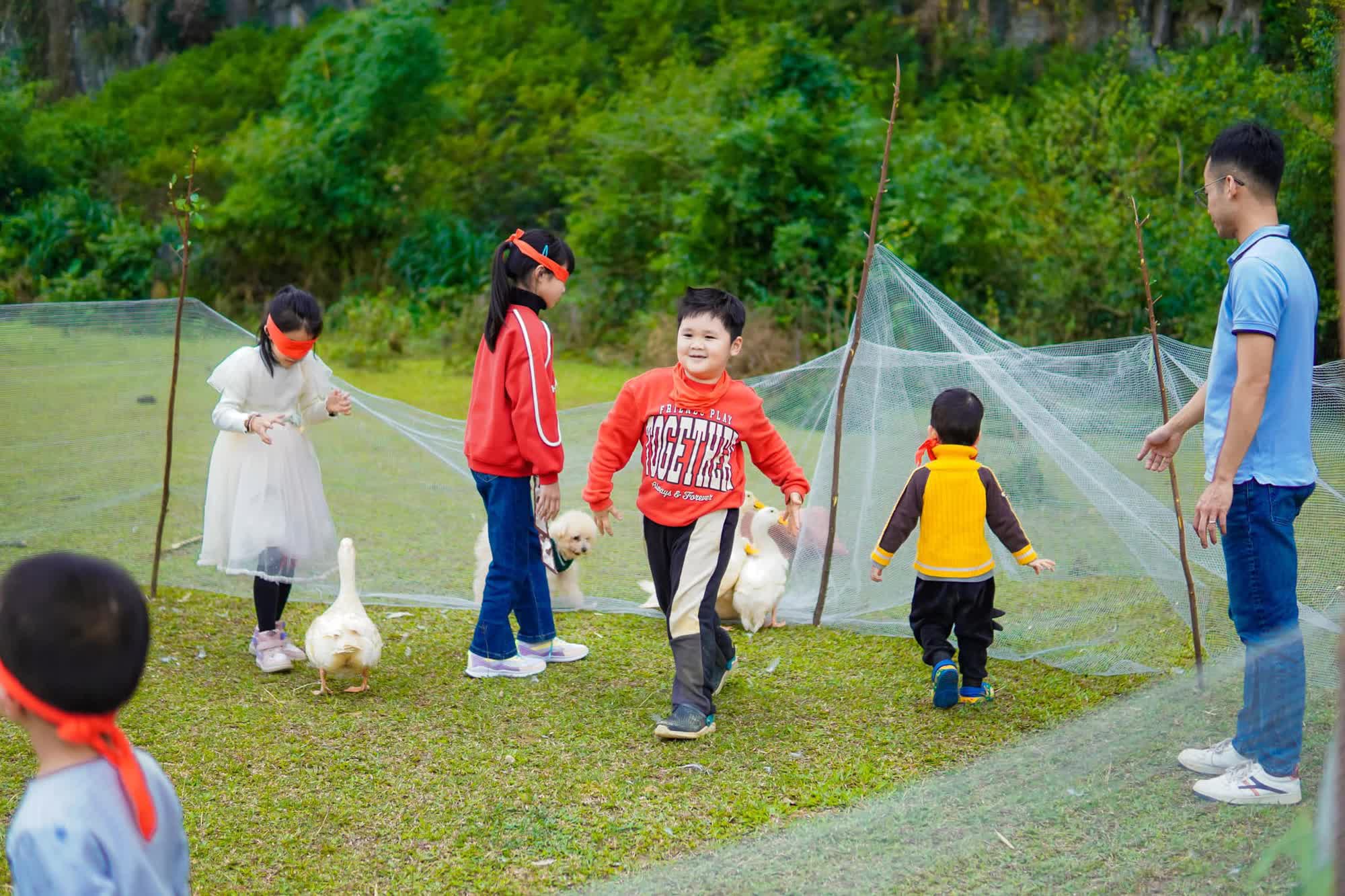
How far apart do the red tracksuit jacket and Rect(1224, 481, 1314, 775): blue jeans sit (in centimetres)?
217

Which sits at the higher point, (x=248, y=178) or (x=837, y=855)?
(x=248, y=178)

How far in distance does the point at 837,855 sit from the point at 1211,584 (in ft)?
8.57

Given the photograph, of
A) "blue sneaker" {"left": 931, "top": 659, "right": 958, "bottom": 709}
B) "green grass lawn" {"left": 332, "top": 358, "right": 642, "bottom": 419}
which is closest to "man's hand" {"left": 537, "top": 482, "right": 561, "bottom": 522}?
"blue sneaker" {"left": 931, "top": 659, "right": 958, "bottom": 709}

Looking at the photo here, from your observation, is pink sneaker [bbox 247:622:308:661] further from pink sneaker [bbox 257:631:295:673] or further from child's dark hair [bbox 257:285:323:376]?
child's dark hair [bbox 257:285:323:376]

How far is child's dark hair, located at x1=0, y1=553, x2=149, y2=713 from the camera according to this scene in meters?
1.81

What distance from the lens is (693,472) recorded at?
4031mm

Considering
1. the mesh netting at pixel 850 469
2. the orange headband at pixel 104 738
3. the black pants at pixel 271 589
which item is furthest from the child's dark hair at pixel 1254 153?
the black pants at pixel 271 589

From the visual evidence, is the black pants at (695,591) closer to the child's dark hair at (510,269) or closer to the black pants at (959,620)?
the black pants at (959,620)

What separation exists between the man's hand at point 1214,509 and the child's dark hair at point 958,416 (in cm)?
102

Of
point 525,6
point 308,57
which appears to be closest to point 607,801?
point 308,57

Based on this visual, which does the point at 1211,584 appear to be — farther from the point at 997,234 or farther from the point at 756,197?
the point at 756,197

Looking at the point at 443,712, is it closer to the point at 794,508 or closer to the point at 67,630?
the point at 794,508

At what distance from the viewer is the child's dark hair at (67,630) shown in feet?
5.93

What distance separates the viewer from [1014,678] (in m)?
4.61
